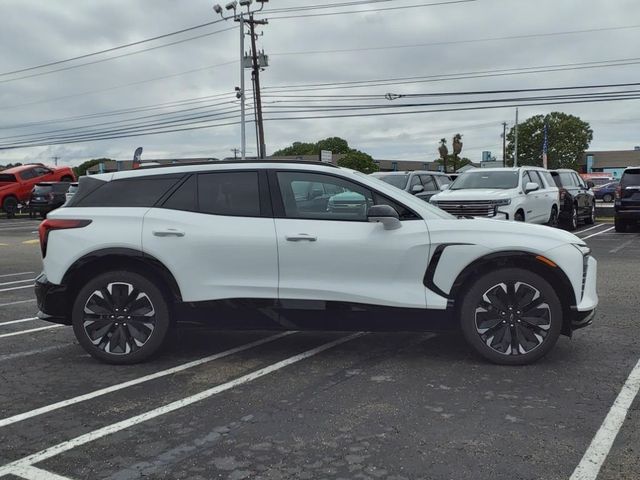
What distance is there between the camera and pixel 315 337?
6.00 m

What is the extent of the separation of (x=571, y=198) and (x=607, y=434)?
16.0 meters

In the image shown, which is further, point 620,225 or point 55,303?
point 620,225

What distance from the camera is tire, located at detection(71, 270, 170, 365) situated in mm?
5086

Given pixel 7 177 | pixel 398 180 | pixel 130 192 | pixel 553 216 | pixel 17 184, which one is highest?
pixel 7 177

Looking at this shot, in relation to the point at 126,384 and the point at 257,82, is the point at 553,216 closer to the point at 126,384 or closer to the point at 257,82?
the point at 126,384

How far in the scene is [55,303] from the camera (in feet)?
17.1

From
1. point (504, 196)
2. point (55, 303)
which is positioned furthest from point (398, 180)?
point (55, 303)

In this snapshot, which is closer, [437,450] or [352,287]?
[437,450]

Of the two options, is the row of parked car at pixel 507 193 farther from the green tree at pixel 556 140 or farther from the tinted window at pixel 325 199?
the green tree at pixel 556 140

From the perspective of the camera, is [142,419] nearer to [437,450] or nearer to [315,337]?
[437,450]

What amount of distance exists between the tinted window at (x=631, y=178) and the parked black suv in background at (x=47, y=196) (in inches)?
932

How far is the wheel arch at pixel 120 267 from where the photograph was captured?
5090mm

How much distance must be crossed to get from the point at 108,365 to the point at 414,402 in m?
2.69

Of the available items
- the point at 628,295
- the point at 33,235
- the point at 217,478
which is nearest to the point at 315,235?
the point at 217,478
